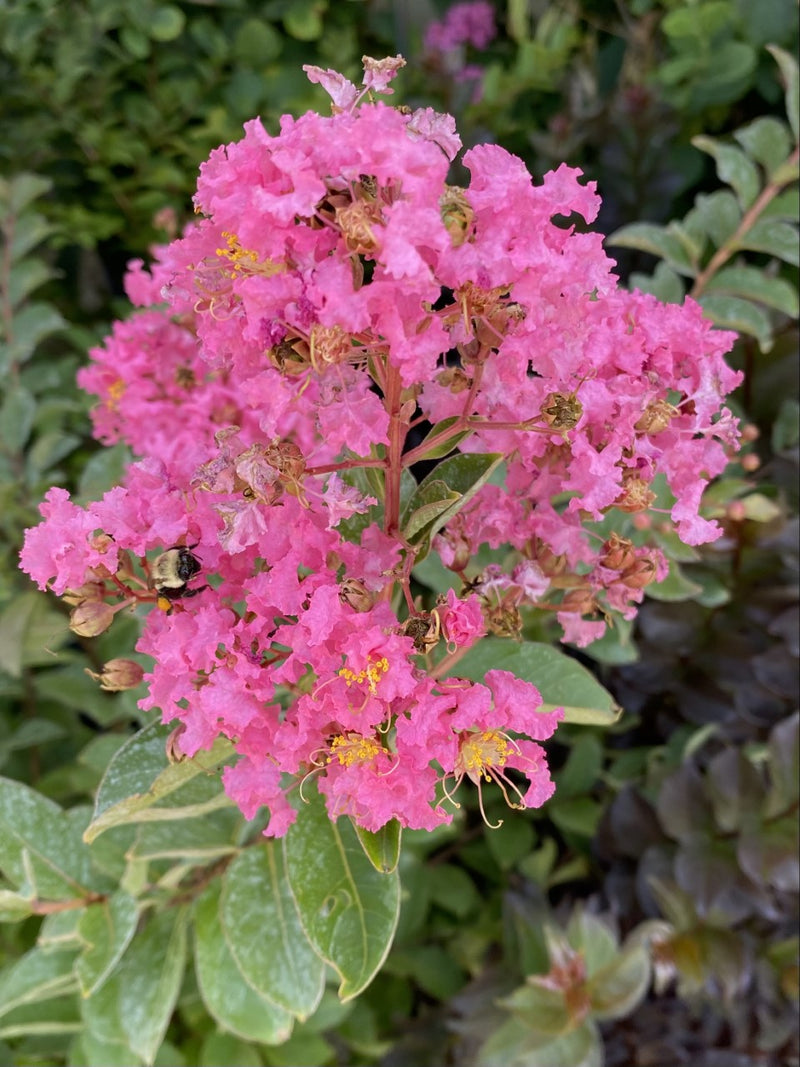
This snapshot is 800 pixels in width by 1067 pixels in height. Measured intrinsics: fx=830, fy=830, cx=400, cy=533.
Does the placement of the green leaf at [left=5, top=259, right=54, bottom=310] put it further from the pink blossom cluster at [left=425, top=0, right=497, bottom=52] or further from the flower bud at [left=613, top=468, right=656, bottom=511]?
the flower bud at [left=613, top=468, right=656, bottom=511]

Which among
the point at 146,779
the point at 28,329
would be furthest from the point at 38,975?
the point at 28,329

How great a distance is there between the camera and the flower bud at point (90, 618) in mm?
508

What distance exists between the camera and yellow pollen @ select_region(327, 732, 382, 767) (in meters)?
0.47

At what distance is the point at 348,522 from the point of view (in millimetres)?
560

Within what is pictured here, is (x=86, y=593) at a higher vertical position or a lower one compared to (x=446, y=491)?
lower

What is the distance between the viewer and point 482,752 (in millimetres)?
487

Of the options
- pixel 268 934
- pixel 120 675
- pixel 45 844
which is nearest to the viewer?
pixel 120 675

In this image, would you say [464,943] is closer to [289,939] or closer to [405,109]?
[289,939]

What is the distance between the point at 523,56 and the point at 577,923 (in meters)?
1.44

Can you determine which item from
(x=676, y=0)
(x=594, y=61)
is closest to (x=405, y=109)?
(x=676, y=0)

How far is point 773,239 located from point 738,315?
4.2 inches

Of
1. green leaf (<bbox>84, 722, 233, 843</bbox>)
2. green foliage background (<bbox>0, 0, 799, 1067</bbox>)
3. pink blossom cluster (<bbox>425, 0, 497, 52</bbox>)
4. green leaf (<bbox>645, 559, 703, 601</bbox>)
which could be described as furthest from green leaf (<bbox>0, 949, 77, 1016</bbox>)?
pink blossom cluster (<bbox>425, 0, 497, 52</bbox>)

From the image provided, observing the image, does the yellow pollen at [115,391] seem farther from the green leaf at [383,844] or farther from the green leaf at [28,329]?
the green leaf at [383,844]

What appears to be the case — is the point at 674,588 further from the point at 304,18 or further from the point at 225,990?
the point at 304,18
